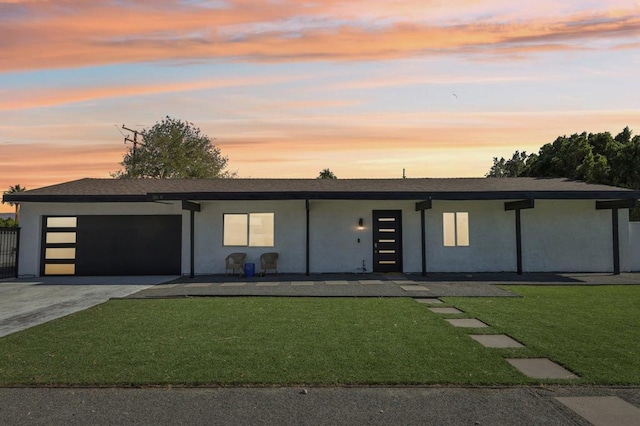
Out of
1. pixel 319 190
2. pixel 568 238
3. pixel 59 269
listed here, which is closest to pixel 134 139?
pixel 59 269

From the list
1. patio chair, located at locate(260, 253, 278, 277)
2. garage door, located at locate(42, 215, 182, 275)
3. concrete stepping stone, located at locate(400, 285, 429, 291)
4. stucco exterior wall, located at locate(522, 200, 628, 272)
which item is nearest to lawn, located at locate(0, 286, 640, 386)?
concrete stepping stone, located at locate(400, 285, 429, 291)

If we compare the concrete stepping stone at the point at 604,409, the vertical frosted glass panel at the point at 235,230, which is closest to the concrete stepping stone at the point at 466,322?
the concrete stepping stone at the point at 604,409

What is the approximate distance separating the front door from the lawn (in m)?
6.47

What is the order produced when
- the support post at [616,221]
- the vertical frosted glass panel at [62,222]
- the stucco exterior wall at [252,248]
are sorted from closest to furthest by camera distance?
the support post at [616,221] → the stucco exterior wall at [252,248] → the vertical frosted glass panel at [62,222]

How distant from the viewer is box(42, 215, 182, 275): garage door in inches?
651

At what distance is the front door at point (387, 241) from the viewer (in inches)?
646

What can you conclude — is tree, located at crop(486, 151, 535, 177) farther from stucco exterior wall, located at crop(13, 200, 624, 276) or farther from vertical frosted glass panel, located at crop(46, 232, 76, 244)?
vertical frosted glass panel, located at crop(46, 232, 76, 244)

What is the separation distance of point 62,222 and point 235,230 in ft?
21.1

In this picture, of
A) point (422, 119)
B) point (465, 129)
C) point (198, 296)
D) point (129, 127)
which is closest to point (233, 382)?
point (198, 296)

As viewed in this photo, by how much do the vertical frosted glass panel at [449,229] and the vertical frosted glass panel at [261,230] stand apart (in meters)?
6.26

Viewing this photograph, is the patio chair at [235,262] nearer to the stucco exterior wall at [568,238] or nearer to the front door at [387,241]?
the front door at [387,241]

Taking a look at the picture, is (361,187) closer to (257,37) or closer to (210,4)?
(257,37)

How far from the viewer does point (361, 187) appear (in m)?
17.7

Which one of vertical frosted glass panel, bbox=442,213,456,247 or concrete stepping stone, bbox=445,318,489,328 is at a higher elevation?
vertical frosted glass panel, bbox=442,213,456,247
